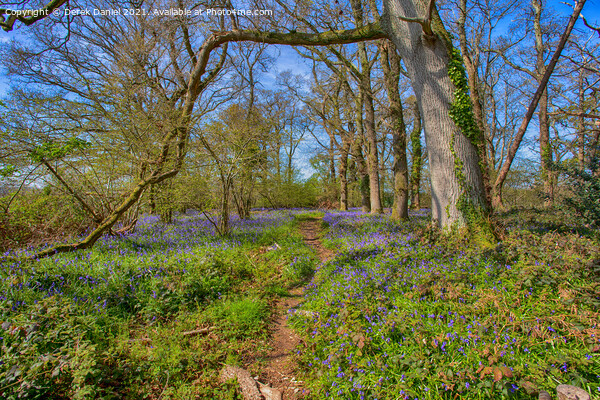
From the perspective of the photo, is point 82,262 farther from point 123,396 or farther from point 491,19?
point 491,19

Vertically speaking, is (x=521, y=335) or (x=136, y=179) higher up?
(x=136, y=179)

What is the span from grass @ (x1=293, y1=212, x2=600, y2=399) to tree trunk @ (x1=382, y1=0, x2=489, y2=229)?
119cm

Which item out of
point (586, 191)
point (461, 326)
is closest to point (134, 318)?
point (461, 326)

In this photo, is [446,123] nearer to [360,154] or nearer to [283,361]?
[283,361]

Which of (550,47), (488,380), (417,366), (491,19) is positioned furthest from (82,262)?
(491,19)

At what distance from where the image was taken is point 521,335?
2.44 m

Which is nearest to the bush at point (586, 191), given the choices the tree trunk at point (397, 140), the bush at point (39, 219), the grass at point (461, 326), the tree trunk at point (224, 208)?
the grass at point (461, 326)

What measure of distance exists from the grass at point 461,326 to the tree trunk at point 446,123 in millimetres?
1194

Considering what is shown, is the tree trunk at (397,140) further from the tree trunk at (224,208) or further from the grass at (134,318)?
the tree trunk at (224,208)

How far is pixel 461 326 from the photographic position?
2645 mm

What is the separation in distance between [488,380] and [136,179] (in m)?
8.31

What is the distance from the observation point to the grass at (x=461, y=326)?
6.82ft

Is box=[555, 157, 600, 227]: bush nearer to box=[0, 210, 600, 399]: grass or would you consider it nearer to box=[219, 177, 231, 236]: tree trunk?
box=[0, 210, 600, 399]: grass

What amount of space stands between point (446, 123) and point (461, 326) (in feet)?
14.9
